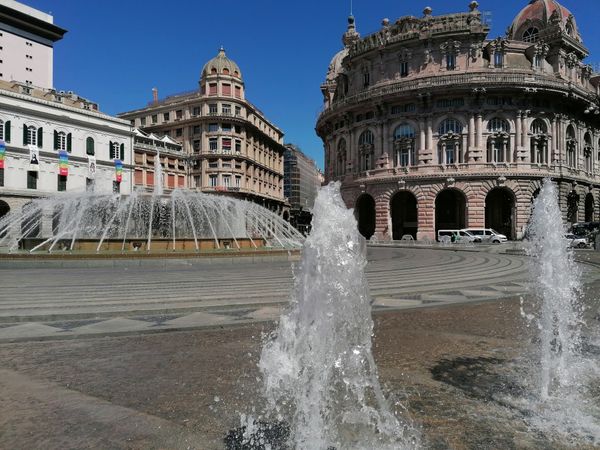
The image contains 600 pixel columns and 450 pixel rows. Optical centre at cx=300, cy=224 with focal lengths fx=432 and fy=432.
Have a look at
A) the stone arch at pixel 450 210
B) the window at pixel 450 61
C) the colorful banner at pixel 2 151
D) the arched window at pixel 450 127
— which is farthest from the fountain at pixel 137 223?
the window at pixel 450 61

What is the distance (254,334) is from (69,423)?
9.93 ft

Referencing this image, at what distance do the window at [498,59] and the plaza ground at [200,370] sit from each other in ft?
126

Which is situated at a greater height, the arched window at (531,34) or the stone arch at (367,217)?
the arched window at (531,34)

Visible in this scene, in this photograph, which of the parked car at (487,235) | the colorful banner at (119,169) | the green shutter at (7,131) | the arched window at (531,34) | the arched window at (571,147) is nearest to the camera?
the parked car at (487,235)

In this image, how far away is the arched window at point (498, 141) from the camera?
133ft

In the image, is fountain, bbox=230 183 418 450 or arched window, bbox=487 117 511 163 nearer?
fountain, bbox=230 183 418 450

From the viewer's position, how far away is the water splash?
9.83 ft

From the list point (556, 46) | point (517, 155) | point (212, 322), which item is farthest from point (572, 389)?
point (556, 46)

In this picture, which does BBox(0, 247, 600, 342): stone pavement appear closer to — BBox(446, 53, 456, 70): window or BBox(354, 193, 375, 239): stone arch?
BBox(446, 53, 456, 70): window

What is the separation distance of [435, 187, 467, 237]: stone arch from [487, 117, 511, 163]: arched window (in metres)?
4.74

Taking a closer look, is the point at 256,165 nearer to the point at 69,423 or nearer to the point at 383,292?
the point at 383,292

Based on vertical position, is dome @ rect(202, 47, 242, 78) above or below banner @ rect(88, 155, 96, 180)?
above

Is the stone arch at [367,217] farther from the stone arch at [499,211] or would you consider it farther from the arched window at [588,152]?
the arched window at [588,152]

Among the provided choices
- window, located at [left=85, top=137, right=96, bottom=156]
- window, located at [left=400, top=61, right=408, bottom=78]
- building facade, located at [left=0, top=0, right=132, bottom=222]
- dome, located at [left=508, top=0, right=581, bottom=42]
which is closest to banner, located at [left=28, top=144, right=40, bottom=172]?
building facade, located at [left=0, top=0, right=132, bottom=222]
